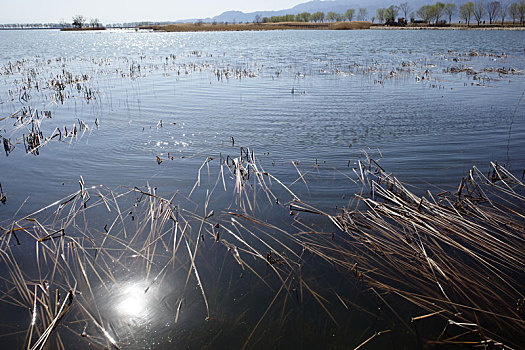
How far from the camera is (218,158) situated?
961 cm

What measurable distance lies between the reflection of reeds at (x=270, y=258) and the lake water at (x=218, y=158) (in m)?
0.04

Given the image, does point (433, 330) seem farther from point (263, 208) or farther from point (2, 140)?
point (2, 140)

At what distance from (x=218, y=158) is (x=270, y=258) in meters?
4.74

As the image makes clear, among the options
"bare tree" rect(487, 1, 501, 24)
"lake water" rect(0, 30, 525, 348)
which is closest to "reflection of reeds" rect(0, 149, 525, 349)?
"lake water" rect(0, 30, 525, 348)

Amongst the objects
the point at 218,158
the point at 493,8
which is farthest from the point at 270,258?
the point at 493,8

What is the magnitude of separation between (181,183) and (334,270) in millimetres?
4315

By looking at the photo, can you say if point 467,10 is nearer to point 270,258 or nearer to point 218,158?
point 218,158

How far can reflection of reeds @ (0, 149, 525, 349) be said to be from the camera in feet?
14.2

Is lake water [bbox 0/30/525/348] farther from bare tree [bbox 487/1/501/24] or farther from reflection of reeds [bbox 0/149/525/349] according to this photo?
bare tree [bbox 487/1/501/24]

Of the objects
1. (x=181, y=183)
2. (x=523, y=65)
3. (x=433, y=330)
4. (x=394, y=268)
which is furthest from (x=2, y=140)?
(x=523, y=65)

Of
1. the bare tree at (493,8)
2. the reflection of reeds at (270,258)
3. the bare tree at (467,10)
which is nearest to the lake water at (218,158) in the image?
the reflection of reeds at (270,258)

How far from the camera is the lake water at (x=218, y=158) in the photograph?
433 cm

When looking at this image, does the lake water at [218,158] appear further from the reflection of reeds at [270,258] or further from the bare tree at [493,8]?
the bare tree at [493,8]

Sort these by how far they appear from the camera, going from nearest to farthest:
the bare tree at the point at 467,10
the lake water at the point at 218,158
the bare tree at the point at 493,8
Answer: the lake water at the point at 218,158 → the bare tree at the point at 467,10 → the bare tree at the point at 493,8
